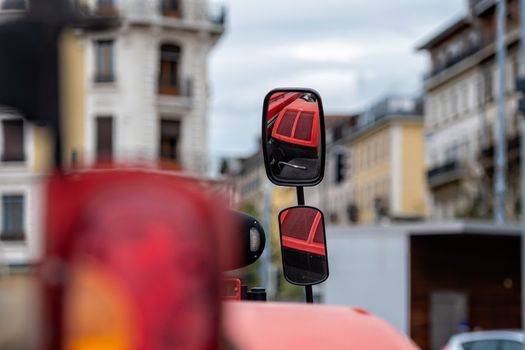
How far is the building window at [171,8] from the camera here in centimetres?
223

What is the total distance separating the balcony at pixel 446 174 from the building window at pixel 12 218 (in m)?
85.1

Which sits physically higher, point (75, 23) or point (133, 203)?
point (75, 23)

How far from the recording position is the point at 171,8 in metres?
2.36

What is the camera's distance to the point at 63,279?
1345mm

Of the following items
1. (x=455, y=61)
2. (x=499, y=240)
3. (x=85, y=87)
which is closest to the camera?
(x=85, y=87)

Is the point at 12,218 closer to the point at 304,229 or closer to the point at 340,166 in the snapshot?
the point at 304,229

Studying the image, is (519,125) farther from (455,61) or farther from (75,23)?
(75,23)

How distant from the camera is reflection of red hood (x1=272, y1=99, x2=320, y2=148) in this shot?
11.6ft

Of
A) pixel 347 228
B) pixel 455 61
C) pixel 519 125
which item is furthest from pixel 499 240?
pixel 455 61

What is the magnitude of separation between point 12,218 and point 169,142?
0.58 m

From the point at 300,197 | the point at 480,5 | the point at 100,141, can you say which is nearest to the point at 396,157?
the point at 480,5

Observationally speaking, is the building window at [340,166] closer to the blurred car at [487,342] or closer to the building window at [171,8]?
the blurred car at [487,342]

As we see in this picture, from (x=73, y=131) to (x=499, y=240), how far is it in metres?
39.3

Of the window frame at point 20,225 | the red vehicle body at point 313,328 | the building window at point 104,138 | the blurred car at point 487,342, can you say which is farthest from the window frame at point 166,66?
the blurred car at point 487,342
